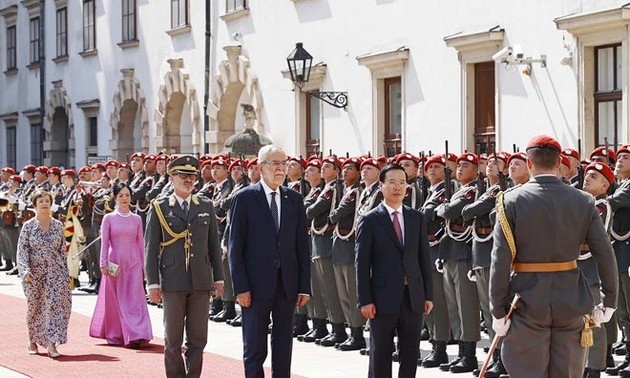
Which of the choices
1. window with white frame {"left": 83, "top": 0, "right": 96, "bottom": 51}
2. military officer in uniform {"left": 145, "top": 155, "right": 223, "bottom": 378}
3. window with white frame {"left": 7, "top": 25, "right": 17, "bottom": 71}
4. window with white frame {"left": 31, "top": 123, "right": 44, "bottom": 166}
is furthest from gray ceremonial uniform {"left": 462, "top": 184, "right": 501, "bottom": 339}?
window with white frame {"left": 7, "top": 25, "right": 17, "bottom": 71}

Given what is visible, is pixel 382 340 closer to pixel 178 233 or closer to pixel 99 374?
pixel 178 233

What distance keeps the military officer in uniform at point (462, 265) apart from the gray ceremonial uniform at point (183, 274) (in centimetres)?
260

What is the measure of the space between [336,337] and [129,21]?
63.3 feet

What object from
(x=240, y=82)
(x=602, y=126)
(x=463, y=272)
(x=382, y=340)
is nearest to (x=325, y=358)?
(x=463, y=272)

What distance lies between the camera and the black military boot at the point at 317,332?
1573 cm

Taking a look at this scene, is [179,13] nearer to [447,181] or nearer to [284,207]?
[447,181]

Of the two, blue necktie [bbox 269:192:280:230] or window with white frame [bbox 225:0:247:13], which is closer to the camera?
blue necktie [bbox 269:192:280:230]

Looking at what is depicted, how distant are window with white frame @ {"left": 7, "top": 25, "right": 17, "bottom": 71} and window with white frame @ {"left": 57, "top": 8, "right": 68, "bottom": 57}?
4.35m

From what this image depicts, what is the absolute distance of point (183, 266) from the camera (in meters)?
11.5

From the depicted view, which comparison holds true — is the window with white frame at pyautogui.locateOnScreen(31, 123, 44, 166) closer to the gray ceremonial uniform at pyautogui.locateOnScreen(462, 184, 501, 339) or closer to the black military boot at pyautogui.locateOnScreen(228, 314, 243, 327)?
the black military boot at pyautogui.locateOnScreen(228, 314, 243, 327)

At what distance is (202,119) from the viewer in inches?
1143

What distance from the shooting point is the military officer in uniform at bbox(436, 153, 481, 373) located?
13.1 m

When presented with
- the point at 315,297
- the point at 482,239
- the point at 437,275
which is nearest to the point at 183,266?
the point at 482,239

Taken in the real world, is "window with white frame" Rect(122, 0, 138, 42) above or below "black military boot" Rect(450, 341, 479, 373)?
above
